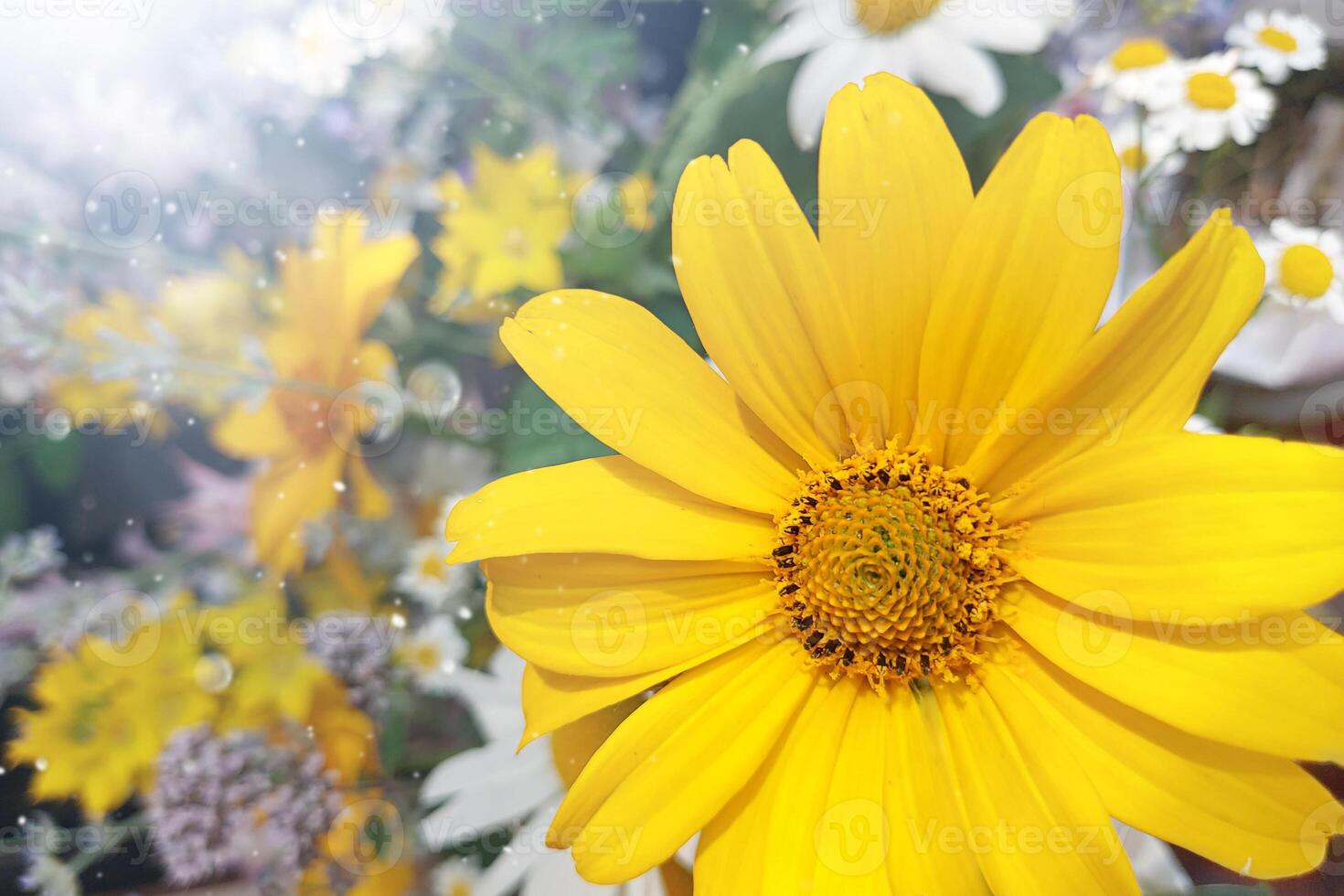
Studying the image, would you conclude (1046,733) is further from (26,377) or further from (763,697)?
(26,377)

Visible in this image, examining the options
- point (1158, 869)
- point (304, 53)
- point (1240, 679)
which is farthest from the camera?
point (304, 53)

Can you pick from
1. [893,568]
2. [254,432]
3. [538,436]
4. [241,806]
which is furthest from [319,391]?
[893,568]

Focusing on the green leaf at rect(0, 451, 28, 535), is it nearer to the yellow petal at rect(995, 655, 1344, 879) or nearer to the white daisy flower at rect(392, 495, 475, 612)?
the white daisy flower at rect(392, 495, 475, 612)

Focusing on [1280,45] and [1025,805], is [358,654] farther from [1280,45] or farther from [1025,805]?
[1280,45]

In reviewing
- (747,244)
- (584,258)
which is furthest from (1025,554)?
(584,258)

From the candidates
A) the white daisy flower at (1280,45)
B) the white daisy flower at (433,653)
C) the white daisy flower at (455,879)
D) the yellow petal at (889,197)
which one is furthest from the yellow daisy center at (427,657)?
the white daisy flower at (1280,45)
